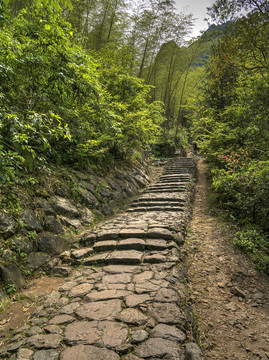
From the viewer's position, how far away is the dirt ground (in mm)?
1973

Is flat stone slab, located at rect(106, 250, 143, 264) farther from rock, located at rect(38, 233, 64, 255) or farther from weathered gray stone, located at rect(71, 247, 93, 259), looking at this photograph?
rock, located at rect(38, 233, 64, 255)

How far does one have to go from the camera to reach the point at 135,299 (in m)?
2.29

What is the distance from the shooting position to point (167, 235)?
12.3 ft

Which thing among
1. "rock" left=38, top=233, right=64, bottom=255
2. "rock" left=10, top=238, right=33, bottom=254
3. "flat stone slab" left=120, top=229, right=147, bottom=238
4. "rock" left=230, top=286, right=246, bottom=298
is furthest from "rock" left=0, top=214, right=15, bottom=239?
"rock" left=230, top=286, right=246, bottom=298

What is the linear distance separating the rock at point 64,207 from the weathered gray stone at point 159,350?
2815 millimetres

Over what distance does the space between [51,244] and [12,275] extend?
2.75 ft

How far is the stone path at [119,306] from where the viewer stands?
5.50 ft

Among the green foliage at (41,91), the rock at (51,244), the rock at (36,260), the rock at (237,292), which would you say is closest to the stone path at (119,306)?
the rock at (51,244)

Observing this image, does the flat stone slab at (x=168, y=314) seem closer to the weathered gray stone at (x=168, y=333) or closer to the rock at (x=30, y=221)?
the weathered gray stone at (x=168, y=333)

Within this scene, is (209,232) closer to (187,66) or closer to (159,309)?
(159,309)

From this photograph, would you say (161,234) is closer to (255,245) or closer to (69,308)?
(255,245)

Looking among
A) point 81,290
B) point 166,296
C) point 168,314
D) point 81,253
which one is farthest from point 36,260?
point 168,314

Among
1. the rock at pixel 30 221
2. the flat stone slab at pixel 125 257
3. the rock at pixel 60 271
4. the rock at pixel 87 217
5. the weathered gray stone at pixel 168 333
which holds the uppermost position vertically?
the rock at pixel 30 221

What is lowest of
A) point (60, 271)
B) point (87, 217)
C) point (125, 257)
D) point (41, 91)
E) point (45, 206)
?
point (60, 271)
